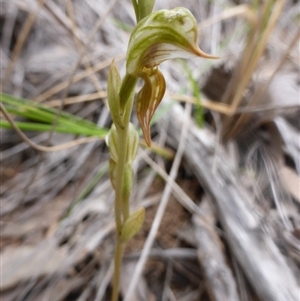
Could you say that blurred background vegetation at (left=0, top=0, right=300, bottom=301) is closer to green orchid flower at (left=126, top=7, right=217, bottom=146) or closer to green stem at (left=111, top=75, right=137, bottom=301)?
green stem at (left=111, top=75, right=137, bottom=301)

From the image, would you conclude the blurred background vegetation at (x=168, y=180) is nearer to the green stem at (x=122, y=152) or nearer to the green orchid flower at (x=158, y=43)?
the green stem at (x=122, y=152)

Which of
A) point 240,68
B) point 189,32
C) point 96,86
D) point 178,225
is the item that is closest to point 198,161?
point 178,225

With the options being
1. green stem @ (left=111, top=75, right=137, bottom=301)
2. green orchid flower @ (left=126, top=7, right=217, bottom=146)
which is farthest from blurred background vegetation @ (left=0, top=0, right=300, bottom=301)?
green orchid flower @ (left=126, top=7, right=217, bottom=146)

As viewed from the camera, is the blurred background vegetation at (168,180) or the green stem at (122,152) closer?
the green stem at (122,152)

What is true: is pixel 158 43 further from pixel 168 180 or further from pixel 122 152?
pixel 168 180

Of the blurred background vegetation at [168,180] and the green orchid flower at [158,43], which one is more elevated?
the green orchid flower at [158,43]

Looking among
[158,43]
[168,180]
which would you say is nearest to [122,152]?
[158,43]

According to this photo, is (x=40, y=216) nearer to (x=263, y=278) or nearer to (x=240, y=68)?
(x=263, y=278)

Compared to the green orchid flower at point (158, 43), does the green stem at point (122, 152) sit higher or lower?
lower

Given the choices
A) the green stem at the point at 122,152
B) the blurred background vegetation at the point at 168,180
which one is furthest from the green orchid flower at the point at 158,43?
the blurred background vegetation at the point at 168,180
